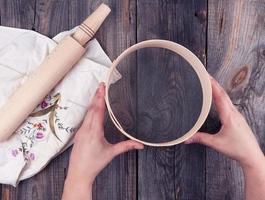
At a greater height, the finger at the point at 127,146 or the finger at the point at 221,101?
the finger at the point at 221,101

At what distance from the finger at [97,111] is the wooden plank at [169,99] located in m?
0.09

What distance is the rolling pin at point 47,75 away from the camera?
0.66 meters

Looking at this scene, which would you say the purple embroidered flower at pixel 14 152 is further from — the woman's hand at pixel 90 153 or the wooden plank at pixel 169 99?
the wooden plank at pixel 169 99

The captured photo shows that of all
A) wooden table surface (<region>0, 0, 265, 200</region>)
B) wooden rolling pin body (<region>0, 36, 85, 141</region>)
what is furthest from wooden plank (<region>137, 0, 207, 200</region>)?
wooden rolling pin body (<region>0, 36, 85, 141</region>)

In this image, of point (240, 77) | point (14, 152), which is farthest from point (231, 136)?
point (14, 152)

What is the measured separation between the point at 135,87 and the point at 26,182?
25cm

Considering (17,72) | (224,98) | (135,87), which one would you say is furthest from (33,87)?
(224,98)

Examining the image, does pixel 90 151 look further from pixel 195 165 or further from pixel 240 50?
pixel 240 50

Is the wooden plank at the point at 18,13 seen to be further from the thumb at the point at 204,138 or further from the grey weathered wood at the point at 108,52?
the thumb at the point at 204,138

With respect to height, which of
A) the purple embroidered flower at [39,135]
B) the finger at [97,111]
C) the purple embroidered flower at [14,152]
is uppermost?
the finger at [97,111]

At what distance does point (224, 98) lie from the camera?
67 centimetres

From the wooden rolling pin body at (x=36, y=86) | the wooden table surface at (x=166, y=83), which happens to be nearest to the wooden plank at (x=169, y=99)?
the wooden table surface at (x=166, y=83)

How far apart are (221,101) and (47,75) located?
0.93ft

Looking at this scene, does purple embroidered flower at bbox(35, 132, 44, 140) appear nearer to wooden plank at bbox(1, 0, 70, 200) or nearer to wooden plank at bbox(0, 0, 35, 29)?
wooden plank at bbox(1, 0, 70, 200)
